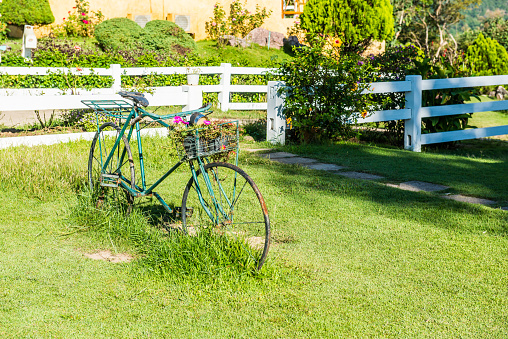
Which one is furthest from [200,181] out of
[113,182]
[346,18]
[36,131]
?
[346,18]

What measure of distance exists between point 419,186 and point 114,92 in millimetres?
6813

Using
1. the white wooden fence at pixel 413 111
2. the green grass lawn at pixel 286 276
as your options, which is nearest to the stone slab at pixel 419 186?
the green grass lawn at pixel 286 276

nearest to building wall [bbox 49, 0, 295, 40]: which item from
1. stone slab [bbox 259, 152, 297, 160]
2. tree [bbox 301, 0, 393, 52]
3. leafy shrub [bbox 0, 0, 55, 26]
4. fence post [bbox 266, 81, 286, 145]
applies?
leafy shrub [bbox 0, 0, 55, 26]

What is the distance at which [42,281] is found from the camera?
3.59 m

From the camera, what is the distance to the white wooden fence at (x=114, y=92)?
8.01m

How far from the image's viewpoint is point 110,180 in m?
4.64

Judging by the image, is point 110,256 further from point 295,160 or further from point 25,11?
point 25,11

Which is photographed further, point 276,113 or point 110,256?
point 276,113

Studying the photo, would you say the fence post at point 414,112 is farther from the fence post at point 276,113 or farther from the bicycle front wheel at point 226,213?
the bicycle front wheel at point 226,213

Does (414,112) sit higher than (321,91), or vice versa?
(321,91)

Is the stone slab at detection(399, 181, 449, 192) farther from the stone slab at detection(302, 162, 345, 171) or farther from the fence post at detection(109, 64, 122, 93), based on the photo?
the fence post at detection(109, 64, 122, 93)

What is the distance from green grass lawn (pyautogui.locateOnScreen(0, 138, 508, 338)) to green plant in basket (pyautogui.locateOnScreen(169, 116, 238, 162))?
66cm

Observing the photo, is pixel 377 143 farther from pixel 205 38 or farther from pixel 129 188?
pixel 205 38

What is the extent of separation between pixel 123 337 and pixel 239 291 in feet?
2.62
